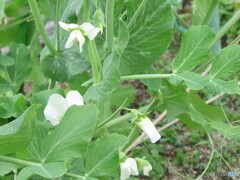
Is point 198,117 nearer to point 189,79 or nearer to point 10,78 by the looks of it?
point 189,79

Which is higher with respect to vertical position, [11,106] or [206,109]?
[11,106]

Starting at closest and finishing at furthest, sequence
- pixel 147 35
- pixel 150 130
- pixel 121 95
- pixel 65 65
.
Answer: pixel 150 130, pixel 147 35, pixel 65 65, pixel 121 95

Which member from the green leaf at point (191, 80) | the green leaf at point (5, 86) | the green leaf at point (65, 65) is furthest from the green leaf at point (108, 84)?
the green leaf at point (5, 86)

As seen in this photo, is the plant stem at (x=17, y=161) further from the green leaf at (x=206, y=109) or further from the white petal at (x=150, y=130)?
the green leaf at (x=206, y=109)

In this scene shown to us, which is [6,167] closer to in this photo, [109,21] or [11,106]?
[11,106]

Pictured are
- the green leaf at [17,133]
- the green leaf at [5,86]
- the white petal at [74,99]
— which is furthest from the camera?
the green leaf at [5,86]

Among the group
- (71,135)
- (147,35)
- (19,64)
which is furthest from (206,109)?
(71,135)
